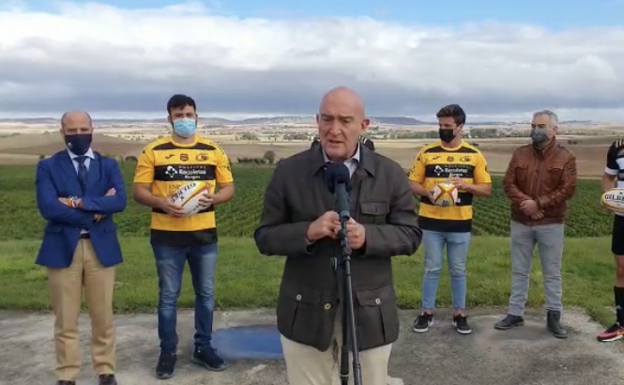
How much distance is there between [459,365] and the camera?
545 centimetres

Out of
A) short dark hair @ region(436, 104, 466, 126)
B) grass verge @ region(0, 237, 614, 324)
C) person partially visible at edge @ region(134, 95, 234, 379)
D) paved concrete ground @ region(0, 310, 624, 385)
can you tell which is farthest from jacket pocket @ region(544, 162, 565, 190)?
person partially visible at edge @ region(134, 95, 234, 379)

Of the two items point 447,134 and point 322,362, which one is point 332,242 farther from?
point 447,134

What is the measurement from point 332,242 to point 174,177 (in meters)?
2.45

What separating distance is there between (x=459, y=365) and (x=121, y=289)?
14.6 ft

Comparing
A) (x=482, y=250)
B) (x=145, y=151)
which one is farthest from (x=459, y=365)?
(x=482, y=250)

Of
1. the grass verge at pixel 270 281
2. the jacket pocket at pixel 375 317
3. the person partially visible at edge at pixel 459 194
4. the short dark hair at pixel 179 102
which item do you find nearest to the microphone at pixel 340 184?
the jacket pocket at pixel 375 317

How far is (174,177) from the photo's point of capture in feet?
17.1

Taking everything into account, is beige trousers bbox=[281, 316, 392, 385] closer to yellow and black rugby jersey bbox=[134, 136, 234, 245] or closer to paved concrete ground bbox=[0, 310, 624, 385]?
paved concrete ground bbox=[0, 310, 624, 385]

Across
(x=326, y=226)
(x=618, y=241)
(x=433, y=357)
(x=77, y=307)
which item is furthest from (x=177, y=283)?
(x=618, y=241)

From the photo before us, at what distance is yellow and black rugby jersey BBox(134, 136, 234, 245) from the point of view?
5.21 metres

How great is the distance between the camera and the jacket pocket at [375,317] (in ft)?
10.2

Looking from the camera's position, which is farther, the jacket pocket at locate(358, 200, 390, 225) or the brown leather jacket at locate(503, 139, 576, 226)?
the brown leather jacket at locate(503, 139, 576, 226)

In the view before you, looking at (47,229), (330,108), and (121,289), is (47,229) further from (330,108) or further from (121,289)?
(121,289)

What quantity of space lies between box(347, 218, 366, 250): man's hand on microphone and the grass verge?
4544 millimetres
